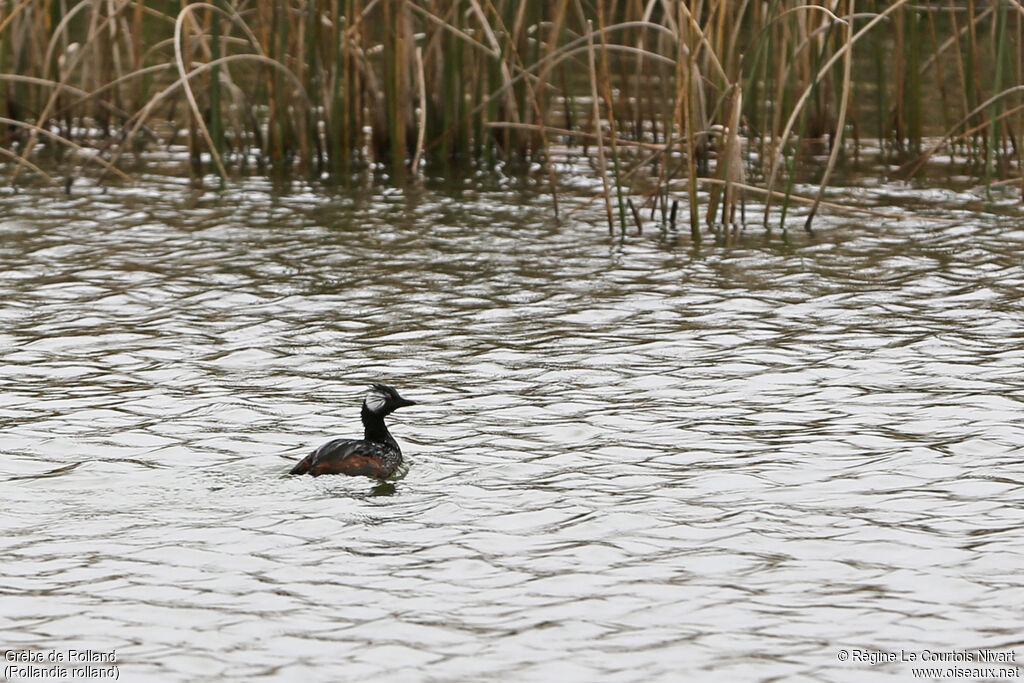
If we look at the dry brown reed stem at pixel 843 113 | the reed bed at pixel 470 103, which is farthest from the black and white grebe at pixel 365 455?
the reed bed at pixel 470 103

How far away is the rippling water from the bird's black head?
0.99 feet

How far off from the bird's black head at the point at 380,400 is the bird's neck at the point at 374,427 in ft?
0.05

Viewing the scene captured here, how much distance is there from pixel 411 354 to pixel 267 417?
1.49 m

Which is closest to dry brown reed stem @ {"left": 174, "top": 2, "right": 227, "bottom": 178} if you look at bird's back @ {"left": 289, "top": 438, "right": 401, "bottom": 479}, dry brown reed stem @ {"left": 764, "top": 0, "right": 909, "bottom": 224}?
dry brown reed stem @ {"left": 764, "top": 0, "right": 909, "bottom": 224}

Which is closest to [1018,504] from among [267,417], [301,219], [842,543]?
[842,543]

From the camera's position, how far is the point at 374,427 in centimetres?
684

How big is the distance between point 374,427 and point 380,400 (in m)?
0.16

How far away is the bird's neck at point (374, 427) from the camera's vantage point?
6.82m

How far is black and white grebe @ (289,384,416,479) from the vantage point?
6613mm

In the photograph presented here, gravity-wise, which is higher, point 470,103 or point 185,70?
point 185,70

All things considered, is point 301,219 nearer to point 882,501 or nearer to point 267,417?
point 267,417

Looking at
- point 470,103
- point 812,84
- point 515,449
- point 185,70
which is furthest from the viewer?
point 470,103

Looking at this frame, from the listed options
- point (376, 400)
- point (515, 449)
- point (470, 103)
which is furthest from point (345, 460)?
point (470, 103)

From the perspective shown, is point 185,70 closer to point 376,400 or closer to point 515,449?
point 376,400
